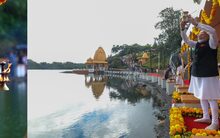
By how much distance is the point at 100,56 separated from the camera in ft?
165

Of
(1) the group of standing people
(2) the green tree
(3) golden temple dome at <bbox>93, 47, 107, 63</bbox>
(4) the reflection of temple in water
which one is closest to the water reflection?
(4) the reflection of temple in water

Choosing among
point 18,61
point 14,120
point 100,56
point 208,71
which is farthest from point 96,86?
point 100,56

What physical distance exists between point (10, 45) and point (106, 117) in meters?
4.55

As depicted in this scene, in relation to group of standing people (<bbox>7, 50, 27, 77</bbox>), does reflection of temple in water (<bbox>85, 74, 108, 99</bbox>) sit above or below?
below

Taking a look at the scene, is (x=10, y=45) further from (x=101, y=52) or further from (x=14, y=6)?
(x=101, y=52)

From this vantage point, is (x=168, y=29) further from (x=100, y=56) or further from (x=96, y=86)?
(x=100, y=56)

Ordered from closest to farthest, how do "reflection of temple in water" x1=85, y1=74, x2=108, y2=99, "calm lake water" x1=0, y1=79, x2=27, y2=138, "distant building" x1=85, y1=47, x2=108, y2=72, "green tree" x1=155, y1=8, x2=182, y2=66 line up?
"calm lake water" x1=0, y1=79, x2=27, y2=138, "reflection of temple in water" x1=85, y1=74, x2=108, y2=99, "green tree" x1=155, y1=8, x2=182, y2=66, "distant building" x1=85, y1=47, x2=108, y2=72

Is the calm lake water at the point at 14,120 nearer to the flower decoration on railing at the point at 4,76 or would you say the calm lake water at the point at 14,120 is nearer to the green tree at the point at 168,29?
the flower decoration on railing at the point at 4,76

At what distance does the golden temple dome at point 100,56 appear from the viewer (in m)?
48.6

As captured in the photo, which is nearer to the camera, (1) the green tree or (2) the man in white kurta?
(2) the man in white kurta

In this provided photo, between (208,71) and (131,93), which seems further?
(131,93)

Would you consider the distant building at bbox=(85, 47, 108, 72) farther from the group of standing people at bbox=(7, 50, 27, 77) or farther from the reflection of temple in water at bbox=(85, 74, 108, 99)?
the group of standing people at bbox=(7, 50, 27, 77)

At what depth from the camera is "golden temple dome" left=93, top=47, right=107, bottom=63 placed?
48.6 meters

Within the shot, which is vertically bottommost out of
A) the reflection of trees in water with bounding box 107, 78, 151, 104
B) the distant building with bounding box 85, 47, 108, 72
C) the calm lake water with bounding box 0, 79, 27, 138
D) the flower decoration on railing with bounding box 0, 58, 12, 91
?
the calm lake water with bounding box 0, 79, 27, 138
